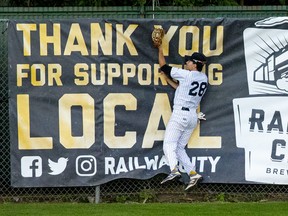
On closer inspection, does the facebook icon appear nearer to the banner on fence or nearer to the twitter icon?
the banner on fence

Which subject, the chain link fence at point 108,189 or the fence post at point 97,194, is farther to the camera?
the chain link fence at point 108,189

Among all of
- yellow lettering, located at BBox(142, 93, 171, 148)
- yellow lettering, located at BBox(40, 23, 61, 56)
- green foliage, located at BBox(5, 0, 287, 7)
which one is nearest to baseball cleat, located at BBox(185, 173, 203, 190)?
yellow lettering, located at BBox(142, 93, 171, 148)

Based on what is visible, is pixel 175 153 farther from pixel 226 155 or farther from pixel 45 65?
pixel 45 65

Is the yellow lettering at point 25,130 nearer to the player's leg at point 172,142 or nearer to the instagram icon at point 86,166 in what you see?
the instagram icon at point 86,166

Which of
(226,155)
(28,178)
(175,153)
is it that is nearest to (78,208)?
(28,178)

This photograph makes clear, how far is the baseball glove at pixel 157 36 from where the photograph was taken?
25.7 feet

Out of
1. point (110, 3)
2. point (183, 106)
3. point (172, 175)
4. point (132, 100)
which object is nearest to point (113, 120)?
point (132, 100)

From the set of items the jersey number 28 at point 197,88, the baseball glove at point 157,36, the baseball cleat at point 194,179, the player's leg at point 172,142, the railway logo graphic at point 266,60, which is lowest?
the baseball cleat at point 194,179

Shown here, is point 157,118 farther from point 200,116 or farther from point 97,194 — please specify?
point 97,194

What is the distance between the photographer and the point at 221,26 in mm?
8031

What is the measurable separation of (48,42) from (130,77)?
1037mm

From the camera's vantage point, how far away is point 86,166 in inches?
318

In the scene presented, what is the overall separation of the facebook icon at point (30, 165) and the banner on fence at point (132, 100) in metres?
0.01

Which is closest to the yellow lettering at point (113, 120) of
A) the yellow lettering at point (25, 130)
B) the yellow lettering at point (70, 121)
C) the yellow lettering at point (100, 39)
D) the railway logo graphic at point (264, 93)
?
the yellow lettering at point (70, 121)
